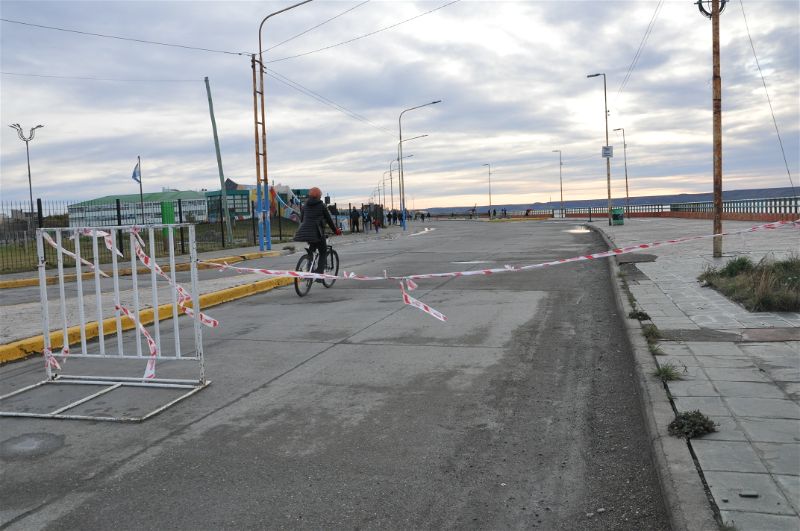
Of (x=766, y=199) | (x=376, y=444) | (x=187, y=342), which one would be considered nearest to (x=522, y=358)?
(x=376, y=444)

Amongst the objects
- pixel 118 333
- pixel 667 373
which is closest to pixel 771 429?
pixel 667 373

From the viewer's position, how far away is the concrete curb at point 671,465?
3.07m

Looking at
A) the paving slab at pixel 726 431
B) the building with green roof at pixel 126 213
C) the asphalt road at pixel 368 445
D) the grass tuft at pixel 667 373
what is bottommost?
the asphalt road at pixel 368 445

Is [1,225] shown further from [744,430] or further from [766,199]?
[766,199]

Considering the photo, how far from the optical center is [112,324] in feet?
28.9

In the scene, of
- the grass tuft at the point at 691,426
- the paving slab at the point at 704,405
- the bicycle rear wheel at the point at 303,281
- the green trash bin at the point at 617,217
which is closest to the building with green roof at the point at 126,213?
the bicycle rear wheel at the point at 303,281

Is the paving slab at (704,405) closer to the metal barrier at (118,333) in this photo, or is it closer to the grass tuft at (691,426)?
the grass tuft at (691,426)

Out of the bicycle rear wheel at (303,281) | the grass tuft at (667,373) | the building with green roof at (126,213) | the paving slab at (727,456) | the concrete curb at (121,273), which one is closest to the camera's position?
the paving slab at (727,456)

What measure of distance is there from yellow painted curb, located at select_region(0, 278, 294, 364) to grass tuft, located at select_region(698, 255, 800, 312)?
8016 mm

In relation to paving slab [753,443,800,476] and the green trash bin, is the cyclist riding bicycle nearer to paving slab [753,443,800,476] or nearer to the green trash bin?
paving slab [753,443,800,476]

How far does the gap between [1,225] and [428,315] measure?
18250 millimetres

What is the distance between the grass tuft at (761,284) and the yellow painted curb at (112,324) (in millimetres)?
8016

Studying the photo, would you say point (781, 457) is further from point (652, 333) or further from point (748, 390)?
point (652, 333)

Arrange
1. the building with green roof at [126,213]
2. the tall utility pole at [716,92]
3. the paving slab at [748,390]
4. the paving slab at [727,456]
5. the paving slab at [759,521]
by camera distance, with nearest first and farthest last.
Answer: the paving slab at [759,521] < the paving slab at [727,456] < the paving slab at [748,390] < the tall utility pole at [716,92] < the building with green roof at [126,213]
